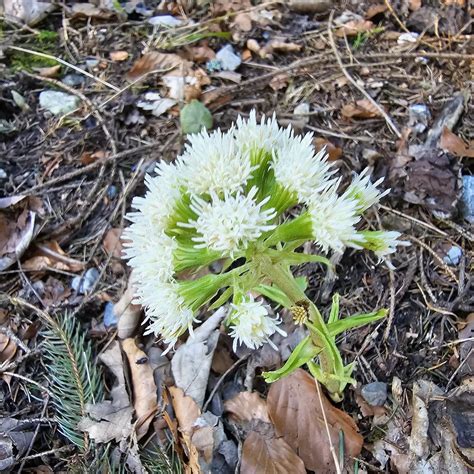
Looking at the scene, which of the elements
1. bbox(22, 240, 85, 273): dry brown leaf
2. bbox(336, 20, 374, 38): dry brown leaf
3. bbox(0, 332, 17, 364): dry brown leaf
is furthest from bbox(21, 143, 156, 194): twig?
bbox(336, 20, 374, 38): dry brown leaf

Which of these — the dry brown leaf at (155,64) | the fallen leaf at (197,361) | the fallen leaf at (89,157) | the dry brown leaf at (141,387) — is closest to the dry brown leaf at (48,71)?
the dry brown leaf at (155,64)

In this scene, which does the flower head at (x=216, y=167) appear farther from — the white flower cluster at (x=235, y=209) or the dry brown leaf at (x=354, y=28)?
the dry brown leaf at (x=354, y=28)

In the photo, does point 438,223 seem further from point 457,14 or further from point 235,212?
point 457,14

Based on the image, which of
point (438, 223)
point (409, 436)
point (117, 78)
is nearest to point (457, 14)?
point (438, 223)

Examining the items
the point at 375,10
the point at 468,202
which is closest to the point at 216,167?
the point at 468,202

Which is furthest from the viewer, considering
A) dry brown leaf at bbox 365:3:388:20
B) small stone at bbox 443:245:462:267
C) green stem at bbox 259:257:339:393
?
dry brown leaf at bbox 365:3:388:20

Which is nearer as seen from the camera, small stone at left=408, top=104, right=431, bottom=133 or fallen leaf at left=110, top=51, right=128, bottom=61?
small stone at left=408, top=104, right=431, bottom=133

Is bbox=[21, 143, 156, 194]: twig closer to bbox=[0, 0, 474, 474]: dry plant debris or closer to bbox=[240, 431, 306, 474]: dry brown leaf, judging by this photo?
bbox=[0, 0, 474, 474]: dry plant debris

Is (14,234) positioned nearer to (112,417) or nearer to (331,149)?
(112,417)
